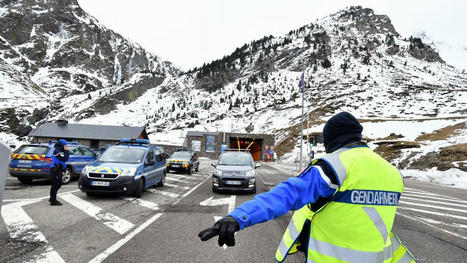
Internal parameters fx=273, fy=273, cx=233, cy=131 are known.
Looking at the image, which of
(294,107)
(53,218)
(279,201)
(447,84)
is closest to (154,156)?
(53,218)

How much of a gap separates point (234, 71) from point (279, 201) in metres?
176

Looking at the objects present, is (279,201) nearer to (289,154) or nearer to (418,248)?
(418,248)

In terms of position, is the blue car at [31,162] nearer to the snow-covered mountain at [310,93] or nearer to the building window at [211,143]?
the snow-covered mountain at [310,93]

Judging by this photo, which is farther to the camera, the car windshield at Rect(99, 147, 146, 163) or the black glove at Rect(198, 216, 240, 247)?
the car windshield at Rect(99, 147, 146, 163)

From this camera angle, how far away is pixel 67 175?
11953 mm

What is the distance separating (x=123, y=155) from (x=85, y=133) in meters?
49.4

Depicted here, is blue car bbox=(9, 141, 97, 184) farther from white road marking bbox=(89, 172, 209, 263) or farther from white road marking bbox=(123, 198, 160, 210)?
white road marking bbox=(89, 172, 209, 263)

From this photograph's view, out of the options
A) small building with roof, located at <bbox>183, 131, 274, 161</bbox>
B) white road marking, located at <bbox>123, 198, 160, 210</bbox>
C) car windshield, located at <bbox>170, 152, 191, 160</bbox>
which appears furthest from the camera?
small building with roof, located at <bbox>183, 131, 274, 161</bbox>

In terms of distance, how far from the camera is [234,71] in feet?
568

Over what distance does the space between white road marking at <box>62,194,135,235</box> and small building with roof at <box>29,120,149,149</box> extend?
147 ft

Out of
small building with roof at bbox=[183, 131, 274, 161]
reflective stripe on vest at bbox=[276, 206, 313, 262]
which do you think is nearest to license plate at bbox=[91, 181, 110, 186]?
reflective stripe on vest at bbox=[276, 206, 313, 262]

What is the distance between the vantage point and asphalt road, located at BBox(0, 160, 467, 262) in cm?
407

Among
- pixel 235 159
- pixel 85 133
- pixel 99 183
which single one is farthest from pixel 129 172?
pixel 85 133

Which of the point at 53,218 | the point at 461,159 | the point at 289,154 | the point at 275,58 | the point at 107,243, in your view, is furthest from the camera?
the point at 275,58
